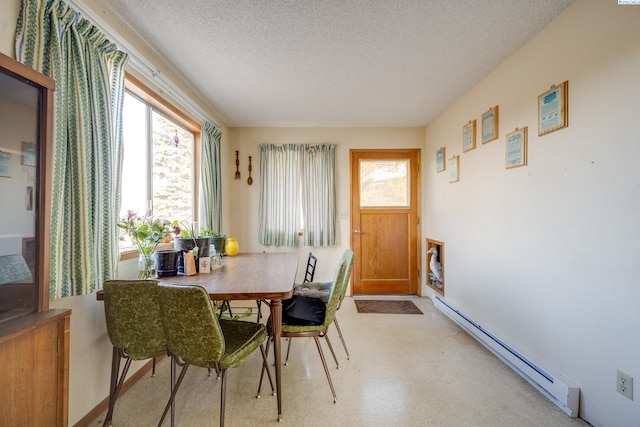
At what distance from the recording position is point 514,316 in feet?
6.90

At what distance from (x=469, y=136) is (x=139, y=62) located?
3000mm

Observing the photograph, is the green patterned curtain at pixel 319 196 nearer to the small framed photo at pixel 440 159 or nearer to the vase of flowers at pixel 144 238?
the small framed photo at pixel 440 159

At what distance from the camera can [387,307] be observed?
136 inches

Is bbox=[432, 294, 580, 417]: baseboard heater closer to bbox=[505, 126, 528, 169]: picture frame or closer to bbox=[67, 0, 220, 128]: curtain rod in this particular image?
bbox=[505, 126, 528, 169]: picture frame

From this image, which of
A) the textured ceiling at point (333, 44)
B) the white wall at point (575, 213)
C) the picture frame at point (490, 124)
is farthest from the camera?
the picture frame at point (490, 124)

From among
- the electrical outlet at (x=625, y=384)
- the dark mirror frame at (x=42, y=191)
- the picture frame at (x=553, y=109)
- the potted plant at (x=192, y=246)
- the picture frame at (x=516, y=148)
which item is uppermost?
the picture frame at (x=553, y=109)

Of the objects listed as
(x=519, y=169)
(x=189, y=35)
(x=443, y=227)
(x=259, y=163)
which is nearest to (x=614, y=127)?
(x=519, y=169)

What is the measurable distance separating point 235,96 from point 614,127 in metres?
2.98

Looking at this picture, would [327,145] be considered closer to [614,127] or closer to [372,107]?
[372,107]

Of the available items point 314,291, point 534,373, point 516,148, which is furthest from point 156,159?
point 534,373

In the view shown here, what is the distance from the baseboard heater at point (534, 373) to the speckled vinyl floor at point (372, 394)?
0.14ft

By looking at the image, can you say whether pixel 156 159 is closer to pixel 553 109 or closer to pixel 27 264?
pixel 27 264

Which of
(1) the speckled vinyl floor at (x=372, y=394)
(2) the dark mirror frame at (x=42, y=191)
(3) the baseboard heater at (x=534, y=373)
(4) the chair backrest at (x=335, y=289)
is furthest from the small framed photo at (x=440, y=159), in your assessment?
(2) the dark mirror frame at (x=42, y=191)

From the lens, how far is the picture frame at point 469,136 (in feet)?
8.84
